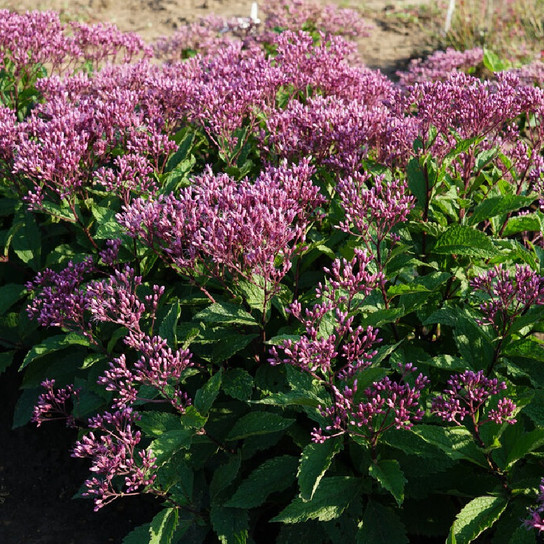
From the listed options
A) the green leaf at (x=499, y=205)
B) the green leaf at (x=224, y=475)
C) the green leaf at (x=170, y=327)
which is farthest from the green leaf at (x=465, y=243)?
the green leaf at (x=224, y=475)

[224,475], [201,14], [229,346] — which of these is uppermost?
[201,14]

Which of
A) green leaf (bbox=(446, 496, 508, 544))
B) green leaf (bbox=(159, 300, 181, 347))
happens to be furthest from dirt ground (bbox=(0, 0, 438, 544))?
green leaf (bbox=(446, 496, 508, 544))

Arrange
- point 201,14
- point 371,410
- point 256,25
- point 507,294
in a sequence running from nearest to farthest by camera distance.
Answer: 1. point 371,410
2. point 507,294
3. point 256,25
4. point 201,14

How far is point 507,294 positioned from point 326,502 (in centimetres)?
129

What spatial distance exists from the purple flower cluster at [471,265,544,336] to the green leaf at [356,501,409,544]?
1038 millimetres

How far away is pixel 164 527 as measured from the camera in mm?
3088

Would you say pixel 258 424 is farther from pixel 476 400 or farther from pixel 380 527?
pixel 476 400

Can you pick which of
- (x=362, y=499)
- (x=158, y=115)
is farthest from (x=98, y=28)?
(x=362, y=499)

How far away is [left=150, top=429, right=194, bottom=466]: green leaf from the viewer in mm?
2873

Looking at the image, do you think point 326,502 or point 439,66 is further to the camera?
point 439,66

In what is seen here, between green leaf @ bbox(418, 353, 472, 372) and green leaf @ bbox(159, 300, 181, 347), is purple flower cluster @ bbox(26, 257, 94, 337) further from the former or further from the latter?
green leaf @ bbox(418, 353, 472, 372)

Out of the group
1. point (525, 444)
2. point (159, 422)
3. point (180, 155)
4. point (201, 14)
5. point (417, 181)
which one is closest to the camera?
point (525, 444)

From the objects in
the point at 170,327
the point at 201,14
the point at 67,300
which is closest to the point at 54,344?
the point at 67,300

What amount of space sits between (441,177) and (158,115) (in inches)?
84.9
